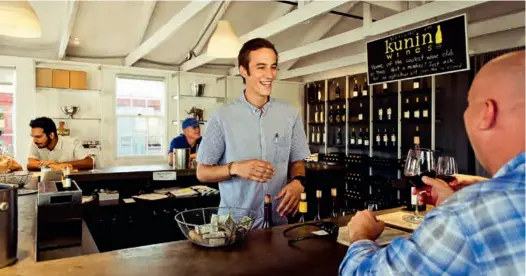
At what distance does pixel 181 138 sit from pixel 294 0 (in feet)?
8.21

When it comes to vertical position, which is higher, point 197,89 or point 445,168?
point 197,89

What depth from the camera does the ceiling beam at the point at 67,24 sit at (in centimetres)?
463

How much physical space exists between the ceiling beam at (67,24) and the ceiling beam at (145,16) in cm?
88

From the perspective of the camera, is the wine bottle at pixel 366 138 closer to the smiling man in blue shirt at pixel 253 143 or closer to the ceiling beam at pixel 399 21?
the ceiling beam at pixel 399 21

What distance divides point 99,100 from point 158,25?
157 centimetres

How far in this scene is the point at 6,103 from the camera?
5.93m

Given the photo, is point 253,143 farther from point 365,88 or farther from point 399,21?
point 365,88

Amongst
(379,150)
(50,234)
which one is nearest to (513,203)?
(50,234)

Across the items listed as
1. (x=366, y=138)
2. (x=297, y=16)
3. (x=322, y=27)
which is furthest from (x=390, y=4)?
(x=366, y=138)

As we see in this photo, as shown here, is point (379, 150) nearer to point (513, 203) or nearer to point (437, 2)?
point (437, 2)

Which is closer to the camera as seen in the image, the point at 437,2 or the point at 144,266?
the point at 144,266

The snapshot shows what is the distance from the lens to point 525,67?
2.12 feet

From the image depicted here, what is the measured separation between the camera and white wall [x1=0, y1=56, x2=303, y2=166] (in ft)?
19.1

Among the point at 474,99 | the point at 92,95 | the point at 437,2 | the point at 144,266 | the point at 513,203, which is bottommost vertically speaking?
the point at 144,266
